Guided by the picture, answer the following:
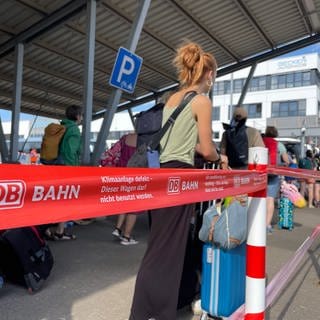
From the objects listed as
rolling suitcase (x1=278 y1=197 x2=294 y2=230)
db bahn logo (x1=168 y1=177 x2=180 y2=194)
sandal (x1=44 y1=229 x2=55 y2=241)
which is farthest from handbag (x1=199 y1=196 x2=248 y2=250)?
rolling suitcase (x1=278 y1=197 x2=294 y2=230)

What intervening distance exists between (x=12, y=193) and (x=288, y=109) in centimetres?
5297

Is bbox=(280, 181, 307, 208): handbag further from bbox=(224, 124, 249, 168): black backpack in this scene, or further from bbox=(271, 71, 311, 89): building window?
bbox=(271, 71, 311, 89): building window

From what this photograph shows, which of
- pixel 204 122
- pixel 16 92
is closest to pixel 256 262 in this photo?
pixel 204 122

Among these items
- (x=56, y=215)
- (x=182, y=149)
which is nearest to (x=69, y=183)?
(x=56, y=215)

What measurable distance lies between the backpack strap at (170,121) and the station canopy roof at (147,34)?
5578mm

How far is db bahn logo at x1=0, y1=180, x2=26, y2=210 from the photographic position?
95 cm

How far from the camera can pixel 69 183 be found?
110 centimetres

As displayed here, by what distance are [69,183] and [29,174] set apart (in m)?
0.12

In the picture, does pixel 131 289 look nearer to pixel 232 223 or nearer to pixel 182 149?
pixel 232 223

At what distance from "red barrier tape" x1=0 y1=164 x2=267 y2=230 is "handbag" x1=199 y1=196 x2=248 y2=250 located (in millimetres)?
1035

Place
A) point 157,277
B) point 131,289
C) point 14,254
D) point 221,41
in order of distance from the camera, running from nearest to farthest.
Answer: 1. point 157,277
2. point 14,254
3. point 131,289
4. point 221,41

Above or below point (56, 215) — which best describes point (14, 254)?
below

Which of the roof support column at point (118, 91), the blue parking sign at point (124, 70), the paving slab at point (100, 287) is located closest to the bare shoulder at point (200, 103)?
the paving slab at point (100, 287)

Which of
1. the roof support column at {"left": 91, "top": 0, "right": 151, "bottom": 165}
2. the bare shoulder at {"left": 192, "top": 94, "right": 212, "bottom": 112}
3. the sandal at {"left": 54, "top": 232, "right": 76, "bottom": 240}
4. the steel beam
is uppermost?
the steel beam
